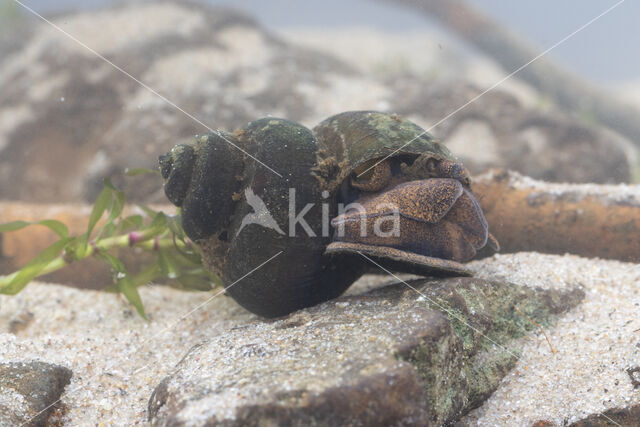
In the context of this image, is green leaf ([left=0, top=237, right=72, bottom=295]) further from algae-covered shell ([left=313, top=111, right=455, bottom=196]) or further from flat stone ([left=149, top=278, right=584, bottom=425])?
algae-covered shell ([left=313, top=111, right=455, bottom=196])

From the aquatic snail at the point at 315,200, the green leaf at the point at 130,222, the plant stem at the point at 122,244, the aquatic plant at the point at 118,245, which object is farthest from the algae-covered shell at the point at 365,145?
the green leaf at the point at 130,222

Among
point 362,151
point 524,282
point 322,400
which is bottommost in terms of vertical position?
Answer: point 524,282

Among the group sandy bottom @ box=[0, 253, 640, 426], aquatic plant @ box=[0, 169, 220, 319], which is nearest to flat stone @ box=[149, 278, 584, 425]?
sandy bottom @ box=[0, 253, 640, 426]

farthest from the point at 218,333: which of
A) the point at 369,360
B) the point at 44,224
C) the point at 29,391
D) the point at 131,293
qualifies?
the point at 44,224

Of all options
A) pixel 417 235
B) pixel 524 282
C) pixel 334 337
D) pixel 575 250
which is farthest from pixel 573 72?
pixel 334 337

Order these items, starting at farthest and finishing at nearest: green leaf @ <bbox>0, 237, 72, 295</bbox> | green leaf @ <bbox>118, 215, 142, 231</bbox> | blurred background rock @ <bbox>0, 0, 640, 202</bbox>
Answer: blurred background rock @ <bbox>0, 0, 640, 202</bbox> < green leaf @ <bbox>118, 215, 142, 231</bbox> < green leaf @ <bbox>0, 237, 72, 295</bbox>

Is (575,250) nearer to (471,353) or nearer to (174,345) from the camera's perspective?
(471,353)
